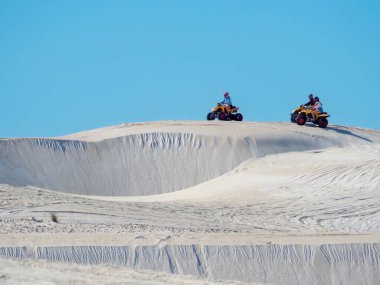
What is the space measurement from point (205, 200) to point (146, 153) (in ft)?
30.8

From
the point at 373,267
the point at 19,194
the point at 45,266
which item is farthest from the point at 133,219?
the point at 45,266

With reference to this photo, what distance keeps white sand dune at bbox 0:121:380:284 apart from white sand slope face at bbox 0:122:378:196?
5cm

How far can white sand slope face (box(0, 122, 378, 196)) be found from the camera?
30594mm

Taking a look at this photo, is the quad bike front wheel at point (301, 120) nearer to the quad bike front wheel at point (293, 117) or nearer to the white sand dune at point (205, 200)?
the quad bike front wheel at point (293, 117)

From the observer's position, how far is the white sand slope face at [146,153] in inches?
1204

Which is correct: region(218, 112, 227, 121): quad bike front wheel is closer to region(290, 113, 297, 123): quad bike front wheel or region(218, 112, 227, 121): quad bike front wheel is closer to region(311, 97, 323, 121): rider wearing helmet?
region(290, 113, 297, 123): quad bike front wheel

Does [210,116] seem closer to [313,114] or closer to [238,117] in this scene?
[238,117]

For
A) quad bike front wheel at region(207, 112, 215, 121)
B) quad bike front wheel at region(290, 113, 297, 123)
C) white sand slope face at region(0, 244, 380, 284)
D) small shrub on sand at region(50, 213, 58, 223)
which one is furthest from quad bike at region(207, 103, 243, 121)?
white sand slope face at region(0, 244, 380, 284)

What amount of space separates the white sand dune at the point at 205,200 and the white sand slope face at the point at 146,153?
0.05m

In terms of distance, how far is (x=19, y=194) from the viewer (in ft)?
66.5

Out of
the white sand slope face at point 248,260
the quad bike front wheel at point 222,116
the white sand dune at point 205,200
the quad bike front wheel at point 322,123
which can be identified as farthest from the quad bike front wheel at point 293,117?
the white sand slope face at point 248,260

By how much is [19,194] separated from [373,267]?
28.9 feet

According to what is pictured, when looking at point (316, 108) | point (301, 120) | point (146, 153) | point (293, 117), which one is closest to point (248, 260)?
point (146, 153)

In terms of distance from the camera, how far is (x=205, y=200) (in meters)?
23.9
